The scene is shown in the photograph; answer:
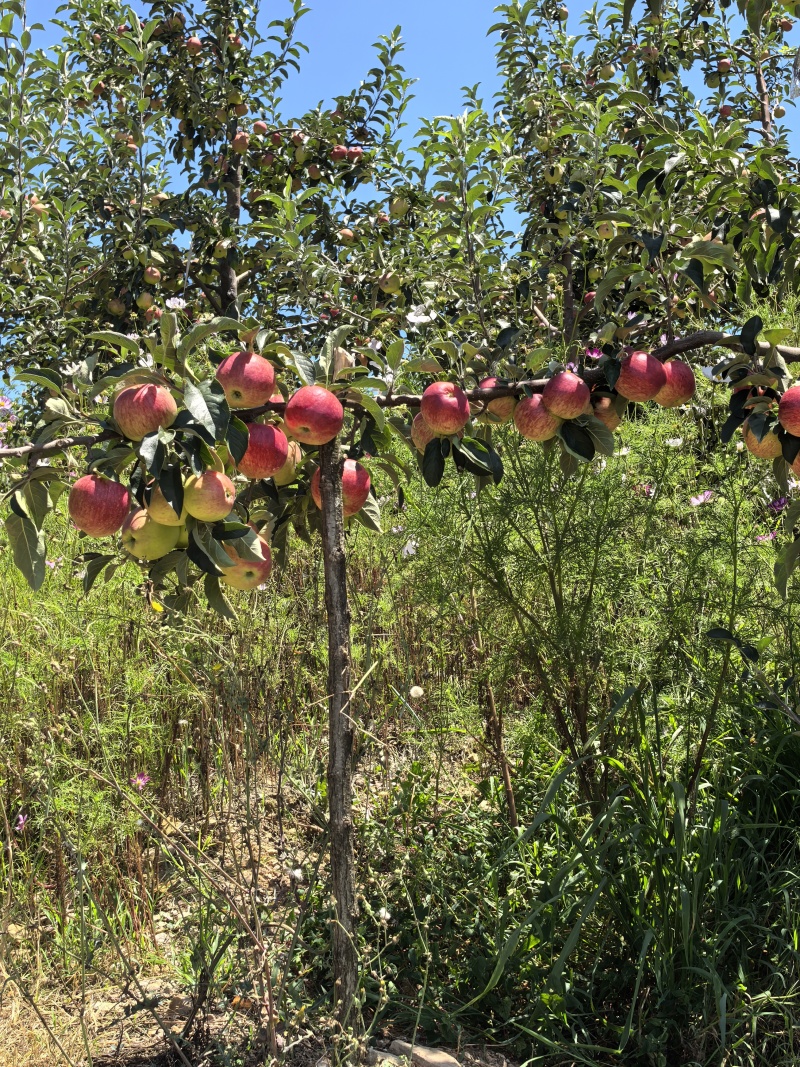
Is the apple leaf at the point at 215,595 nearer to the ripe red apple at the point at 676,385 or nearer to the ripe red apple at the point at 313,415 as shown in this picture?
the ripe red apple at the point at 313,415

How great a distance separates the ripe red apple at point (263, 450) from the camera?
4.57ft

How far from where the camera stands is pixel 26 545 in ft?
4.29

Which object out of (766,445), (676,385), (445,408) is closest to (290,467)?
(445,408)

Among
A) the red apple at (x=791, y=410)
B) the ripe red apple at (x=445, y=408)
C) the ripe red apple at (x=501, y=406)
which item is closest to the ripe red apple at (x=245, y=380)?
the ripe red apple at (x=445, y=408)

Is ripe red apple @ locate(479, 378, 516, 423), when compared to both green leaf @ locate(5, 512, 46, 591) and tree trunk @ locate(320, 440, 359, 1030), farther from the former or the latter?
green leaf @ locate(5, 512, 46, 591)

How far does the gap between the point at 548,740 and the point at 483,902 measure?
0.57m

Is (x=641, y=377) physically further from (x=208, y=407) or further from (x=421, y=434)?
(x=208, y=407)

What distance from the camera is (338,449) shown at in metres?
1.50

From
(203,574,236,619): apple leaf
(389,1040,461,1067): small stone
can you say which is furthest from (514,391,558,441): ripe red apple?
(389,1040,461,1067): small stone

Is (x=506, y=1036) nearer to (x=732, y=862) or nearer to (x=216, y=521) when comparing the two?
(x=732, y=862)

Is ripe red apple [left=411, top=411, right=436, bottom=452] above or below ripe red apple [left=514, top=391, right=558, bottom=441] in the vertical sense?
below

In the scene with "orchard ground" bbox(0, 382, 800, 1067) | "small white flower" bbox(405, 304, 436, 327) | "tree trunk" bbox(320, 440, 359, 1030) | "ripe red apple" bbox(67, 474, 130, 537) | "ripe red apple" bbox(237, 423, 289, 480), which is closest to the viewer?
"ripe red apple" bbox(67, 474, 130, 537)

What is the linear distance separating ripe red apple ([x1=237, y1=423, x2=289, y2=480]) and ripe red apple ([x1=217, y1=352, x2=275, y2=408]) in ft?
0.16

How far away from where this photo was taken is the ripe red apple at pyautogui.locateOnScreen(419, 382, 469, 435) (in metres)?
1.43
